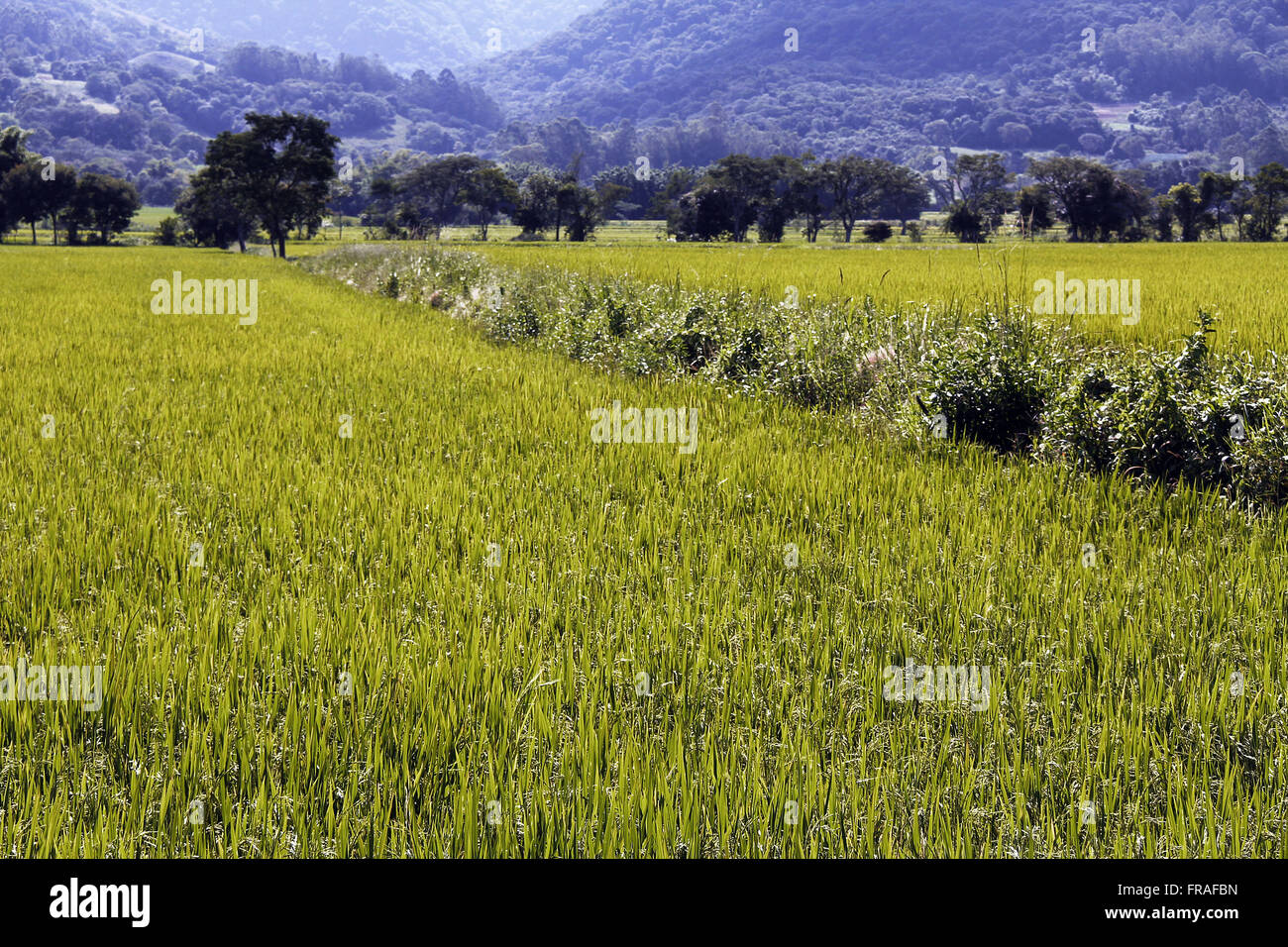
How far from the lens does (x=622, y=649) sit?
2926mm

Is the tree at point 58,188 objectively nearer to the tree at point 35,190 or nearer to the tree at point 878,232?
the tree at point 35,190

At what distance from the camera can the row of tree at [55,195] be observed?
7056cm

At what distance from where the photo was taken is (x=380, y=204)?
119250 millimetres

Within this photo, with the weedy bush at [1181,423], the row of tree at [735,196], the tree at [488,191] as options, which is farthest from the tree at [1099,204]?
the weedy bush at [1181,423]

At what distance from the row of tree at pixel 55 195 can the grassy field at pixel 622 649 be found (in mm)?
81234

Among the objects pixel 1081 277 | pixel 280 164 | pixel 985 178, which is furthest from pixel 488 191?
pixel 1081 277

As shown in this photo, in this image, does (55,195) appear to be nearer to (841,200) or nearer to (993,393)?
(841,200)

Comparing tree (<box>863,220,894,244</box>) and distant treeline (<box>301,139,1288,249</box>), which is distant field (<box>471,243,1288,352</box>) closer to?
distant treeline (<box>301,139,1288,249</box>)

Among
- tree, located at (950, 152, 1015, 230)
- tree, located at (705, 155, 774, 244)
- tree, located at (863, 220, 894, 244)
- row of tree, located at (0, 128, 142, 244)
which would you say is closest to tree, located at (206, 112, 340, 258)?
row of tree, located at (0, 128, 142, 244)

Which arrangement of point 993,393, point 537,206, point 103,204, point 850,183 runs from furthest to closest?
1. point 850,183
2. point 537,206
3. point 103,204
4. point 993,393

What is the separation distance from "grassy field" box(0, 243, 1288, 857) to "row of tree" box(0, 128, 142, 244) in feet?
267

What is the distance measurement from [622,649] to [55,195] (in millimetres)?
87584

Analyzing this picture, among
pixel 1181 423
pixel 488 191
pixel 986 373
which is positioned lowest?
pixel 1181 423
